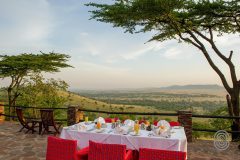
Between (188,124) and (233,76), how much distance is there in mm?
4595

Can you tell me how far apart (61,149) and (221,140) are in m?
6.04

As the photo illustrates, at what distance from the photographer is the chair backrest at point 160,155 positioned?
16.2 ft

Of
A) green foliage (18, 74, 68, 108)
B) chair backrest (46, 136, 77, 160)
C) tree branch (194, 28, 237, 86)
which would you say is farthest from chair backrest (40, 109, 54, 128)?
green foliage (18, 74, 68, 108)

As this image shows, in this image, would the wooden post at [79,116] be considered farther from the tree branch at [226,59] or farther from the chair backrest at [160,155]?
the chair backrest at [160,155]

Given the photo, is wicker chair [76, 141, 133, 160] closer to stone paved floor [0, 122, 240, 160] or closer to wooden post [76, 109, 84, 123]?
stone paved floor [0, 122, 240, 160]

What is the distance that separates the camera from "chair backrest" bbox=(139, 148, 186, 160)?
495cm

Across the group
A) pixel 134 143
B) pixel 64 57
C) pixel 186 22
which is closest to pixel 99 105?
pixel 64 57

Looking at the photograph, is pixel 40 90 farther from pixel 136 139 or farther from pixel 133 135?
pixel 136 139

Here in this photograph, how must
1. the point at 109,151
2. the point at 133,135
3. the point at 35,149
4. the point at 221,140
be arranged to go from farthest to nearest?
the point at 221,140, the point at 35,149, the point at 133,135, the point at 109,151

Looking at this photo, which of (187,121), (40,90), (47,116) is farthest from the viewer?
(40,90)

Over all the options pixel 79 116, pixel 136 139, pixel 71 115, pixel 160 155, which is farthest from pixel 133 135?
pixel 79 116

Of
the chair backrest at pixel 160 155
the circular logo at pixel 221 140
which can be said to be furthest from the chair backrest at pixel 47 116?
the chair backrest at pixel 160 155

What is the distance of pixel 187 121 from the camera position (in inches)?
420

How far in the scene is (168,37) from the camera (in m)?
17.1
